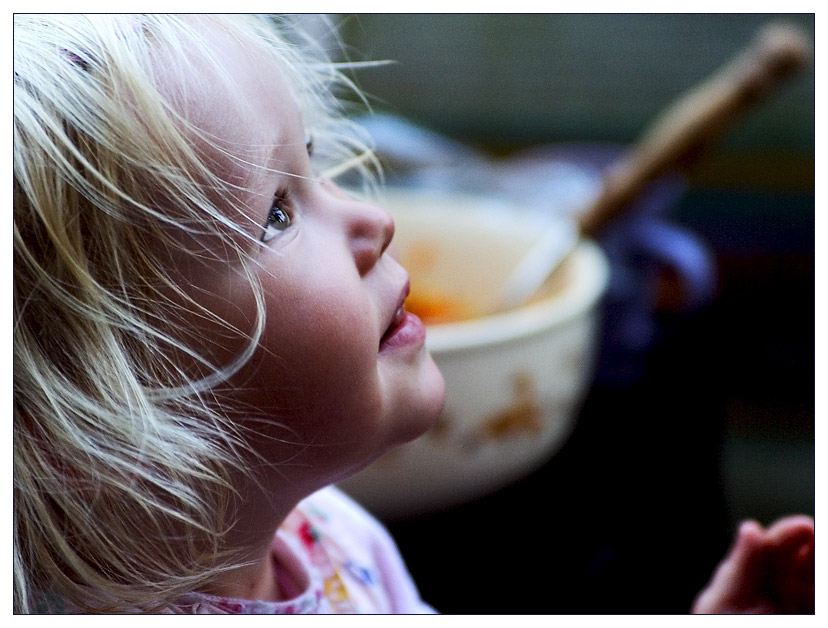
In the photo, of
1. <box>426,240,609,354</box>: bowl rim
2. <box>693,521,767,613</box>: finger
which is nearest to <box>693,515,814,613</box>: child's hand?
<box>693,521,767,613</box>: finger

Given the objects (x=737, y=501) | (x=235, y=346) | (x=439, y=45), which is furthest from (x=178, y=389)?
(x=439, y=45)

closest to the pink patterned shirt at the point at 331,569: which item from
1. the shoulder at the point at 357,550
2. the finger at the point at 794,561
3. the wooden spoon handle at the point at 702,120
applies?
the shoulder at the point at 357,550

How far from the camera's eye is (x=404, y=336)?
8.0 inches

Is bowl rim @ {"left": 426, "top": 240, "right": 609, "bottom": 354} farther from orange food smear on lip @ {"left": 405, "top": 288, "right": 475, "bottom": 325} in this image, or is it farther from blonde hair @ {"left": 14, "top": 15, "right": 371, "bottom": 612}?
blonde hair @ {"left": 14, "top": 15, "right": 371, "bottom": 612}

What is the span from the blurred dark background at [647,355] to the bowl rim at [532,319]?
8cm

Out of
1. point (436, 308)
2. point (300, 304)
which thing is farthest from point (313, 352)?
point (436, 308)

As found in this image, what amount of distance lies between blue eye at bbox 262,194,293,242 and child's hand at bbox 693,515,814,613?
166 mm

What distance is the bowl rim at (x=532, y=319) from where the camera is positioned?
311 mm

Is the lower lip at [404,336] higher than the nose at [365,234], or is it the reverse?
the nose at [365,234]

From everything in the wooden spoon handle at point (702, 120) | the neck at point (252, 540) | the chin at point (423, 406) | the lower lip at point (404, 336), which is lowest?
the neck at point (252, 540)

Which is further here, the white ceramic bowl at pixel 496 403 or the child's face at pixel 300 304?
the white ceramic bowl at pixel 496 403

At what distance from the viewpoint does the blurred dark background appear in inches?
13.0

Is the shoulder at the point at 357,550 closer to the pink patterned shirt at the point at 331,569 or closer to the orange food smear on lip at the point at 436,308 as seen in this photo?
the pink patterned shirt at the point at 331,569
